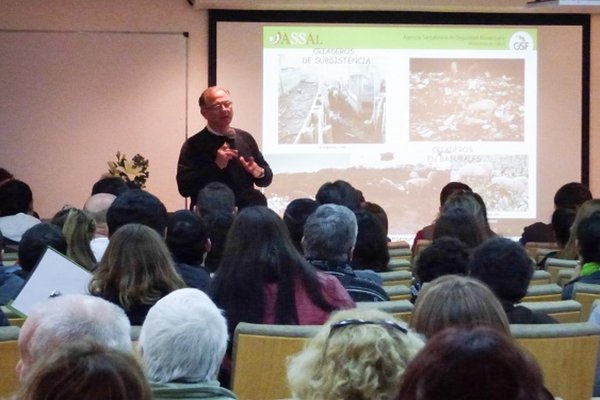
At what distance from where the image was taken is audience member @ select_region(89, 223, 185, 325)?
3.59m

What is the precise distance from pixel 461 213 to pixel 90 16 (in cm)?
534

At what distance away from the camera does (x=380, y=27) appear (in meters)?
9.62

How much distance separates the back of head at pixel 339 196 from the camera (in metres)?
6.11

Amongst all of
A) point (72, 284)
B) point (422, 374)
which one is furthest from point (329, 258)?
point (422, 374)

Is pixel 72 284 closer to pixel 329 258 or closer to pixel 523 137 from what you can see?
pixel 329 258

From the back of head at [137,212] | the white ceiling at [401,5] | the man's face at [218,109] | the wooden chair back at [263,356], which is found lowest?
the wooden chair back at [263,356]

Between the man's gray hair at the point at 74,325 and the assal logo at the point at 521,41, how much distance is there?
803cm

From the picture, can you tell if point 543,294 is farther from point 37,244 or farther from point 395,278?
point 37,244

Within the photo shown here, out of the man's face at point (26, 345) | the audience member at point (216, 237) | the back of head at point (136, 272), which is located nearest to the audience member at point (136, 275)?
the back of head at point (136, 272)

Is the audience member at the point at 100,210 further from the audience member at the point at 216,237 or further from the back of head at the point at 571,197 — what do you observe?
the back of head at the point at 571,197

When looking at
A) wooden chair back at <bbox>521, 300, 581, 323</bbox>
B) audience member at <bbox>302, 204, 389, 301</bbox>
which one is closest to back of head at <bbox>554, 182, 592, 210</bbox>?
audience member at <bbox>302, 204, 389, 301</bbox>

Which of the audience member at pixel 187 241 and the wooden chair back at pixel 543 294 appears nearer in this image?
the audience member at pixel 187 241

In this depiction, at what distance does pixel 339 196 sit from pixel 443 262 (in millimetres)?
2159

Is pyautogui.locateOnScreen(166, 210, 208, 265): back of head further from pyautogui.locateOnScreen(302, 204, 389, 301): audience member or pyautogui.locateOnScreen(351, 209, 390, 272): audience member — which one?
pyautogui.locateOnScreen(351, 209, 390, 272): audience member
